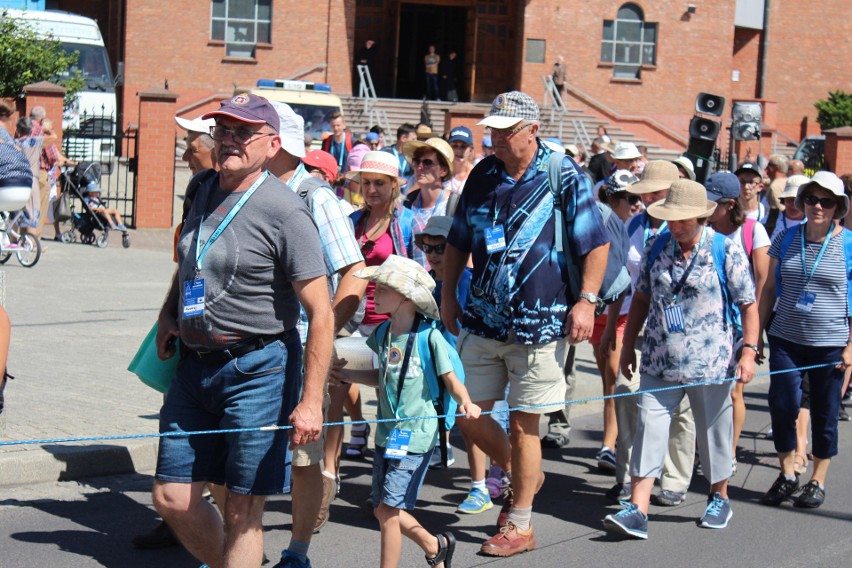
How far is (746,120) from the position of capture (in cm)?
1841

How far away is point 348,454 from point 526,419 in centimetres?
225

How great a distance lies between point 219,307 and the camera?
459cm

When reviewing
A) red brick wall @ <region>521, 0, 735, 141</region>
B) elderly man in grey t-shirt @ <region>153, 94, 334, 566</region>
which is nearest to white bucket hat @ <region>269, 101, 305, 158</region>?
elderly man in grey t-shirt @ <region>153, 94, 334, 566</region>

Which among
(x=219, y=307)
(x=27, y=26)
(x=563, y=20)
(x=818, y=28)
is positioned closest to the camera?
(x=219, y=307)

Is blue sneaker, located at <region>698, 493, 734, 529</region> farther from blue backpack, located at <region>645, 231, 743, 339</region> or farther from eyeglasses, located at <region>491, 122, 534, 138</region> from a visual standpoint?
eyeglasses, located at <region>491, 122, 534, 138</region>

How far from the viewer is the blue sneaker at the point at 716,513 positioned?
6.95 m

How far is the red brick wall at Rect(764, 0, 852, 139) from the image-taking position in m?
45.5

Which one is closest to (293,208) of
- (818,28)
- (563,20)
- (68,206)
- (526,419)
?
(526,419)

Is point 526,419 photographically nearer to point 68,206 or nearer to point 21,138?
point 21,138

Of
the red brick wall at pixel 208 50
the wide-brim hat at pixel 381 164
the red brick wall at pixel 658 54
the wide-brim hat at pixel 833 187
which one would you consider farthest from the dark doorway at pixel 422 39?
the wide-brim hat at pixel 381 164

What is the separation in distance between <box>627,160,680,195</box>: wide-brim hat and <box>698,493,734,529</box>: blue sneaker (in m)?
2.18

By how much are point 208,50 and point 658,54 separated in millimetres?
14593

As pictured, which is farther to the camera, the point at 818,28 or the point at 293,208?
the point at 818,28

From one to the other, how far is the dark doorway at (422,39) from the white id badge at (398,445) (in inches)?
1367
